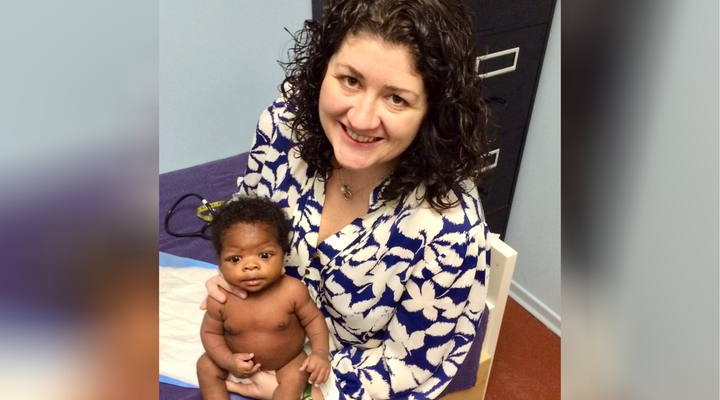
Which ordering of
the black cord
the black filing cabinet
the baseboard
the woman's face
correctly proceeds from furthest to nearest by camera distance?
the baseboard
the black cord
the black filing cabinet
the woman's face

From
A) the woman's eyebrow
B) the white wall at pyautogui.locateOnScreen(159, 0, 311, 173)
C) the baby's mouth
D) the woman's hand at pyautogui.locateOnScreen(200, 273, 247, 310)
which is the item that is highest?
the white wall at pyautogui.locateOnScreen(159, 0, 311, 173)

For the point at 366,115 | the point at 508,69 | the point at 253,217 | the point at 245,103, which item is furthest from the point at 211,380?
the point at 245,103

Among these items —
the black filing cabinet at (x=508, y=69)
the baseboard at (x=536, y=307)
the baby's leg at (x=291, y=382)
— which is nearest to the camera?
the baby's leg at (x=291, y=382)

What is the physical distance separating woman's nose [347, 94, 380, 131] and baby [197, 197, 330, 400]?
324 millimetres

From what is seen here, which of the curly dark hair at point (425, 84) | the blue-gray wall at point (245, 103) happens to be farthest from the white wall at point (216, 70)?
the curly dark hair at point (425, 84)

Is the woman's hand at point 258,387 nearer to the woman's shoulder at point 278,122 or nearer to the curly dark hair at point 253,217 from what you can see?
the curly dark hair at point 253,217

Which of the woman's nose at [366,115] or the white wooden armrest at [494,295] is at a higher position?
the woman's nose at [366,115]

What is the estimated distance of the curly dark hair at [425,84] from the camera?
918 mm

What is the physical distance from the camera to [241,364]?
118cm

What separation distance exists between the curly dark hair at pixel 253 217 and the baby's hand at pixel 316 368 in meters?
0.22

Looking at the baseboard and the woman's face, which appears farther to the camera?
the baseboard

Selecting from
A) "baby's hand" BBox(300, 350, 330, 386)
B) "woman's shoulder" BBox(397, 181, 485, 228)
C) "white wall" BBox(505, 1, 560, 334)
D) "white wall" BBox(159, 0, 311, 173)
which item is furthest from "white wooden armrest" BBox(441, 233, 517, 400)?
"white wall" BBox(159, 0, 311, 173)

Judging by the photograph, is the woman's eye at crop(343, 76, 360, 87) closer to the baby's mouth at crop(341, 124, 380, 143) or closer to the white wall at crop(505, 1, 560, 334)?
the baby's mouth at crop(341, 124, 380, 143)

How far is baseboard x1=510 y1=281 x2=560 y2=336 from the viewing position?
6.64ft
